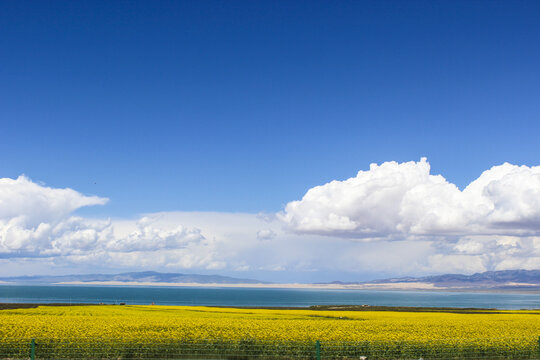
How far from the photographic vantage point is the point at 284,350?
80.6ft

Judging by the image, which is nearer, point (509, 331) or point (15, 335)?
point (15, 335)

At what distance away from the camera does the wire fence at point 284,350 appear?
23.2 m

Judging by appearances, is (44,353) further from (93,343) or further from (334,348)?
(334,348)

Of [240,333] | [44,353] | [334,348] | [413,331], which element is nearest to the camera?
[44,353]

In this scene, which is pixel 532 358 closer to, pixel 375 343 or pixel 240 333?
pixel 375 343

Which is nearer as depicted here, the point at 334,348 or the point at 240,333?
the point at 334,348

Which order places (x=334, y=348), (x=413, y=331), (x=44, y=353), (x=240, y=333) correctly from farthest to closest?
(x=413, y=331) → (x=240, y=333) → (x=334, y=348) → (x=44, y=353)

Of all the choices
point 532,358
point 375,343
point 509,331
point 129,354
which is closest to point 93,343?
point 129,354

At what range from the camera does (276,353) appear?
2467 cm

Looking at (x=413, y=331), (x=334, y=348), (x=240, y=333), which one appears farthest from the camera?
(x=413, y=331)

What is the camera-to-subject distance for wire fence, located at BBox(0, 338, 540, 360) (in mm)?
23156

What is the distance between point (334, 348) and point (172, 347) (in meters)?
8.24

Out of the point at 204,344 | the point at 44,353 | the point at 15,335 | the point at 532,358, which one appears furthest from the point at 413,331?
the point at 15,335

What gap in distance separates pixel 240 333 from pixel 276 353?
8.91 feet
